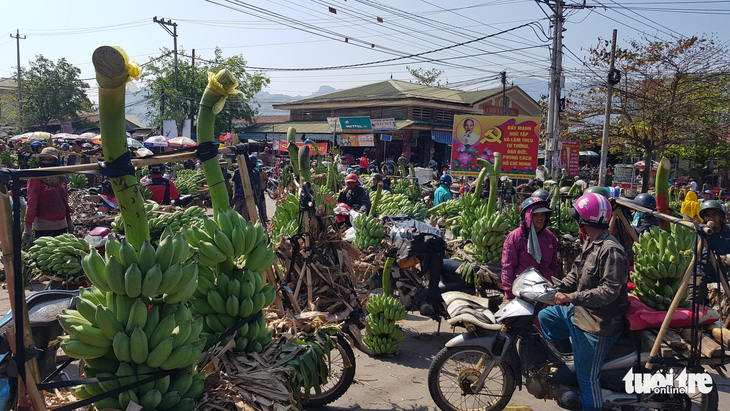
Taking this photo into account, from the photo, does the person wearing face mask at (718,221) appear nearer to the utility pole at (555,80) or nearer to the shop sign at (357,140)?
the utility pole at (555,80)

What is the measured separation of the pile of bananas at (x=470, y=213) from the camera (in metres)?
7.21

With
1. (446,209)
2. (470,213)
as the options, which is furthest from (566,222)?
(446,209)

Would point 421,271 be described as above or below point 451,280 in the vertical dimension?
above

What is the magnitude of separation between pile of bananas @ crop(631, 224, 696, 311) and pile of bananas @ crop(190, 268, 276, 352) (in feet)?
10.2

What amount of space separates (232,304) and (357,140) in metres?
26.4

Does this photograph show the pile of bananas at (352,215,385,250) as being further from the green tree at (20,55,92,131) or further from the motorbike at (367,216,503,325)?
the green tree at (20,55,92,131)

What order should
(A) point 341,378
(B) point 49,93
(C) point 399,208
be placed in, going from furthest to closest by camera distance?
(B) point 49,93 → (C) point 399,208 → (A) point 341,378

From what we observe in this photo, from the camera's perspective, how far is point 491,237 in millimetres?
6129

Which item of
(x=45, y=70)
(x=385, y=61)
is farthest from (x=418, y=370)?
(x=45, y=70)

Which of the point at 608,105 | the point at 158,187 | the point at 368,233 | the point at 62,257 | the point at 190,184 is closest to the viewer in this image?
the point at 62,257

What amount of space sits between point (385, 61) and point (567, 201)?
44.7ft

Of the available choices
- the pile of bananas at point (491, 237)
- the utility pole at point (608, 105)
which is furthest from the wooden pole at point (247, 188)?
the utility pole at point (608, 105)

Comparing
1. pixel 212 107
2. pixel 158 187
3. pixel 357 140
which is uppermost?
pixel 357 140

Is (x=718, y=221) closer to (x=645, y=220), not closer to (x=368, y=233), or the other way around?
(x=645, y=220)
